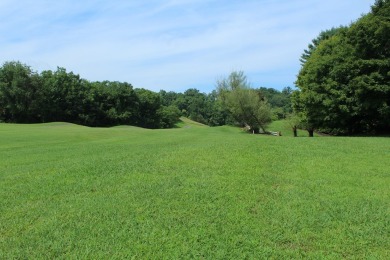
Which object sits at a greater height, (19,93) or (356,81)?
(19,93)

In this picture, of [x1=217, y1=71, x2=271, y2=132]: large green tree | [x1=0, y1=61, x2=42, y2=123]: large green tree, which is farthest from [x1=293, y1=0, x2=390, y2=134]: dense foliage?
[x1=0, y1=61, x2=42, y2=123]: large green tree

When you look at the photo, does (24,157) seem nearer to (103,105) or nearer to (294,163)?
(294,163)

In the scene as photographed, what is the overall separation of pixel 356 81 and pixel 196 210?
22103 mm

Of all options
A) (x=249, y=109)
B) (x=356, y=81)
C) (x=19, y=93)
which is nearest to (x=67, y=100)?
(x=19, y=93)

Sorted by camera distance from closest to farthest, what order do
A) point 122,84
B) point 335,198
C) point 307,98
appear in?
point 335,198
point 307,98
point 122,84

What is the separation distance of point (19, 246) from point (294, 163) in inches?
278

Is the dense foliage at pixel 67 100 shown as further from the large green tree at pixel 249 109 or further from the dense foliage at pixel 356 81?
the dense foliage at pixel 356 81

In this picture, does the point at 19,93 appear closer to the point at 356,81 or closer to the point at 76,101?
the point at 76,101

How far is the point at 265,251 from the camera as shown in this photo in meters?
4.29

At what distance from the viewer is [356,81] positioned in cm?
2441

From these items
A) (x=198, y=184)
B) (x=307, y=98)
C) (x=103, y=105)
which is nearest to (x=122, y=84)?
(x=103, y=105)

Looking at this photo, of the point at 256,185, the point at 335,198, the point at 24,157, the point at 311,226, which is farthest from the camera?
the point at 24,157

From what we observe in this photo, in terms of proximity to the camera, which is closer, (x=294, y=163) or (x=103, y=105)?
(x=294, y=163)

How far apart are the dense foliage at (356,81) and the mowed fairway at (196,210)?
16.6m
